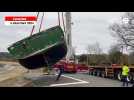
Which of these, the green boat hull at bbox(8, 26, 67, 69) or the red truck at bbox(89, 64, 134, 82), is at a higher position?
the green boat hull at bbox(8, 26, 67, 69)

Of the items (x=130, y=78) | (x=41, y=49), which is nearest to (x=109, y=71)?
(x=130, y=78)

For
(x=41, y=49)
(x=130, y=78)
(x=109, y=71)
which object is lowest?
(x=130, y=78)

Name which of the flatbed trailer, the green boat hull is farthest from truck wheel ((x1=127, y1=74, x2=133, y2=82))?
the green boat hull

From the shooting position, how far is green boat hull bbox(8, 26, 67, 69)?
7723 mm

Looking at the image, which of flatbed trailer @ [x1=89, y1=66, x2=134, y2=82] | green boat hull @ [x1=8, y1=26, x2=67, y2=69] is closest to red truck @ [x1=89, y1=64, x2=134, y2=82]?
flatbed trailer @ [x1=89, y1=66, x2=134, y2=82]

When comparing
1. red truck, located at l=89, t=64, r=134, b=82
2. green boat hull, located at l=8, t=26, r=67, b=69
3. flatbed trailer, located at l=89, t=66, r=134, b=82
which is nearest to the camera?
green boat hull, located at l=8, t=26, r=67, b=69

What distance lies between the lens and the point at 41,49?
8102 mm

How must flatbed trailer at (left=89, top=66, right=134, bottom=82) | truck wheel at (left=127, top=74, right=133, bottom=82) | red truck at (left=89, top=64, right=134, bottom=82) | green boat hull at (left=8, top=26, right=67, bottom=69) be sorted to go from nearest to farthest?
green boat hull at (left=8, top=26, right=67, bottom=69) < truck wheel at (left=127, top=74, right=133, bottom=82) < red truck at (left=89, top=64, right=134, bottom=82) < flatbed trailer at (left=89, top=66, right=134, bottom=82)

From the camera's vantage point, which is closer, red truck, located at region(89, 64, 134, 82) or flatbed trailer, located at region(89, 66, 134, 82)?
red truck, located at region(89, 64, 134, 82)

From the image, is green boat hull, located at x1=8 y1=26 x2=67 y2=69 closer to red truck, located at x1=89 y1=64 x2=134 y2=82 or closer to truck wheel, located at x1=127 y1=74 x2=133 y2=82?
truck wheel, located at x1=127 y1=74 x2=133 y2=82

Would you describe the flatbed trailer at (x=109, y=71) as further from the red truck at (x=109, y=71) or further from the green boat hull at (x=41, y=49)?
the green boat hull at (x=41, y=49)

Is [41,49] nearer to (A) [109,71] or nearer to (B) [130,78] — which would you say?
(B) [130,78]
